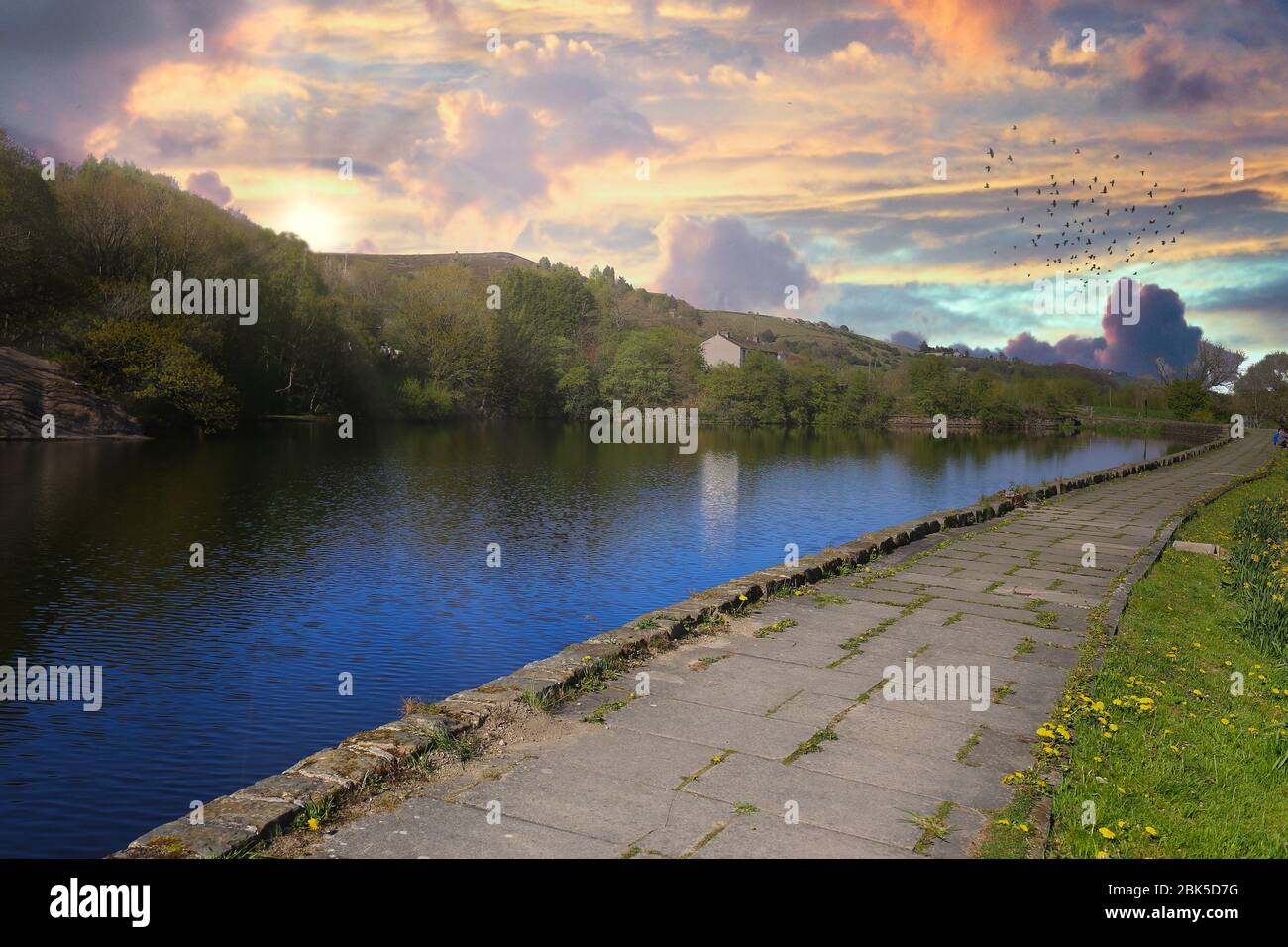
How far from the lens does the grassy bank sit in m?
4.69

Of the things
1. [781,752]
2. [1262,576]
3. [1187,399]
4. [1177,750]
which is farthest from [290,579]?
[1187,399]

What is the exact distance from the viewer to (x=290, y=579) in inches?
606

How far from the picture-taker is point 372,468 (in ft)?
111

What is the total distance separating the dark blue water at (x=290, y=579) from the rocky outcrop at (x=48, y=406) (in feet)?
8.22

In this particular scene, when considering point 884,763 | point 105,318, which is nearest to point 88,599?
point 884,763

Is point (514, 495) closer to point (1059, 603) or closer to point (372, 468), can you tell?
point (372, 468)

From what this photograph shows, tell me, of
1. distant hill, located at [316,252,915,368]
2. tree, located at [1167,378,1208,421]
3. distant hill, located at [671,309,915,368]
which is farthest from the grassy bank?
distant hill, located at [671,309,915,368]

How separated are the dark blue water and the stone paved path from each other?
342 centimetres

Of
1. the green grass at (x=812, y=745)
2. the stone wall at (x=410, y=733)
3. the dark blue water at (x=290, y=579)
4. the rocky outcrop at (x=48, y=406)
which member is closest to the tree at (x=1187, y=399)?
the dark blue water at (x=290, y=579)

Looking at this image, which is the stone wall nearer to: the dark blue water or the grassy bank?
the dark blue water

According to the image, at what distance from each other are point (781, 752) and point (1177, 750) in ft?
8.58

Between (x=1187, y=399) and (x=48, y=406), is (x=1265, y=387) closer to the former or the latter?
(x=1187, y=399)

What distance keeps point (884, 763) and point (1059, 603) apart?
235 inches

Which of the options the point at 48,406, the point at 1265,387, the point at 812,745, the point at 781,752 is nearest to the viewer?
the point at 781,752
